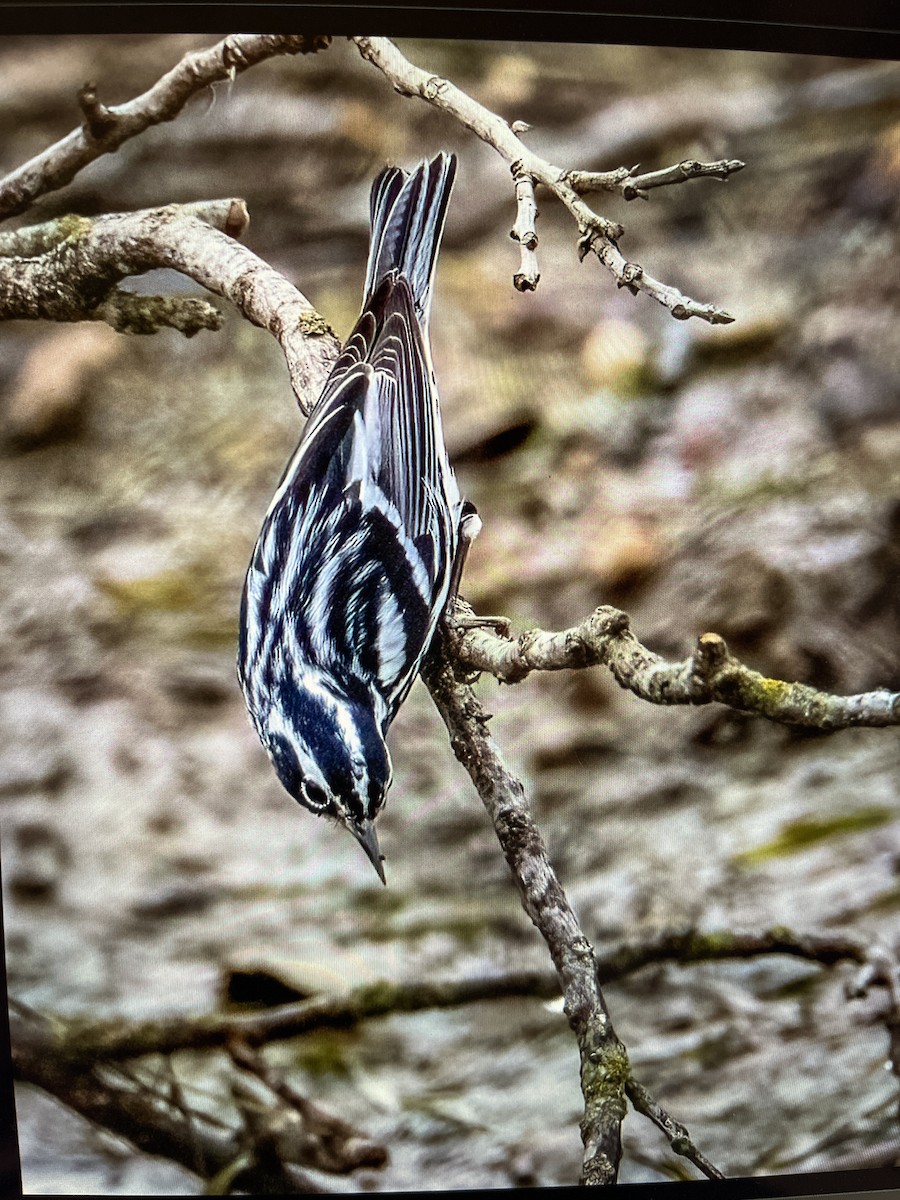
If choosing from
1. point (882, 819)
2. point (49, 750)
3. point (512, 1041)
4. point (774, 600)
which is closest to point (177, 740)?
point (49, 750)

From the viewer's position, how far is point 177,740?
1.00 m

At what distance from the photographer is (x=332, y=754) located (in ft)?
3.10

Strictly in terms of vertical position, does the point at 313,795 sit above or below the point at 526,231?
below

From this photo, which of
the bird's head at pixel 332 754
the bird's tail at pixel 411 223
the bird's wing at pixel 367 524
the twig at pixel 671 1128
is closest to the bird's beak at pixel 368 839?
the bird's head at pixel 332 754

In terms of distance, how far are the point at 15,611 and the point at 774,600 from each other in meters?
0.82

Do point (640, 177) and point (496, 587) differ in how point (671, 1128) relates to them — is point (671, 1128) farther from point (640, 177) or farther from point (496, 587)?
point (640, 177)

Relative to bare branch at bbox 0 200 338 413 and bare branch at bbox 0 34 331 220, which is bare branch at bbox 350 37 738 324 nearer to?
bare branch at bbox 0 34 331 220

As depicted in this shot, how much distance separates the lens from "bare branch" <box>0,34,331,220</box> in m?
0.96

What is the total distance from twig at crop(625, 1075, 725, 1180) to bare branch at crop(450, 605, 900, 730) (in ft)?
1.39

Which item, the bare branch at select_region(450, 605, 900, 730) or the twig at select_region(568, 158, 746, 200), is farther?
the twig at select_region(568, 158, 746, 200)

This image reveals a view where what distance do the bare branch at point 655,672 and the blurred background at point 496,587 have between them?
41mm

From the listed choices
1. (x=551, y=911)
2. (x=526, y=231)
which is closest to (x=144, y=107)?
(x=526, y=231)

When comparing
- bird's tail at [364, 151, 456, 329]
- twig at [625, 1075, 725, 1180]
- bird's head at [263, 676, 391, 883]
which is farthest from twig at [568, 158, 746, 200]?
twig at [625, 1075, 725, 1180]

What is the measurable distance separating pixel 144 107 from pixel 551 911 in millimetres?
940
